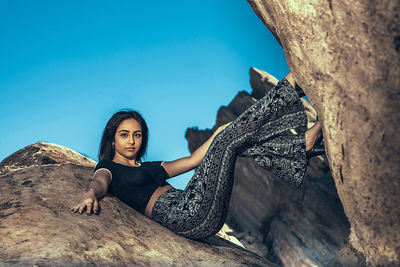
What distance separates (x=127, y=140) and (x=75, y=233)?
82.4 inches

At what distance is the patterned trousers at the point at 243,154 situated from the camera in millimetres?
4043

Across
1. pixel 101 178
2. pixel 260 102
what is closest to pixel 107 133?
pixel 101 178

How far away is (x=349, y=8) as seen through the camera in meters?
2.79

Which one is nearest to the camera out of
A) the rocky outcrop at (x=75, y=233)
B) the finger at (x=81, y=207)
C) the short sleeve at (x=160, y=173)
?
the rocky outcrop at (x=75, y=233)

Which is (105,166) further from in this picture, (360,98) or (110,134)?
(360,98)

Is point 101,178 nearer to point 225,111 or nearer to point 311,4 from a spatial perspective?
point 311,4

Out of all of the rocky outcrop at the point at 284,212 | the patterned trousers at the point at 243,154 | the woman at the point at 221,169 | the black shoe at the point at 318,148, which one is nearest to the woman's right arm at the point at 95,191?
the woman at the point at 221,169

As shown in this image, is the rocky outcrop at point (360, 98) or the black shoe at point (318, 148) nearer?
the rocky outcrop at point (360, 98)

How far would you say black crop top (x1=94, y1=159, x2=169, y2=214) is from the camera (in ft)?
15.2

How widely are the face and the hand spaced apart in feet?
4.25

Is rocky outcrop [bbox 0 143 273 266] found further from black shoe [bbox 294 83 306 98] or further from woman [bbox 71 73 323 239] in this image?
black shoe [bbox 294 83 306 98]

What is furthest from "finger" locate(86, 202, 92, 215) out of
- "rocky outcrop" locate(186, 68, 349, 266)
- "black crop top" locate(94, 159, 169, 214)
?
"rocky outcrop" locate(186, 68, 349, 266)

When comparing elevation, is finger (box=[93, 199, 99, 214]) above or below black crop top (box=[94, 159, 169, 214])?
below

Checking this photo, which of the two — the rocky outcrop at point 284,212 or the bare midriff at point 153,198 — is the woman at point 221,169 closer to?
the bare midriff at point 153,198
